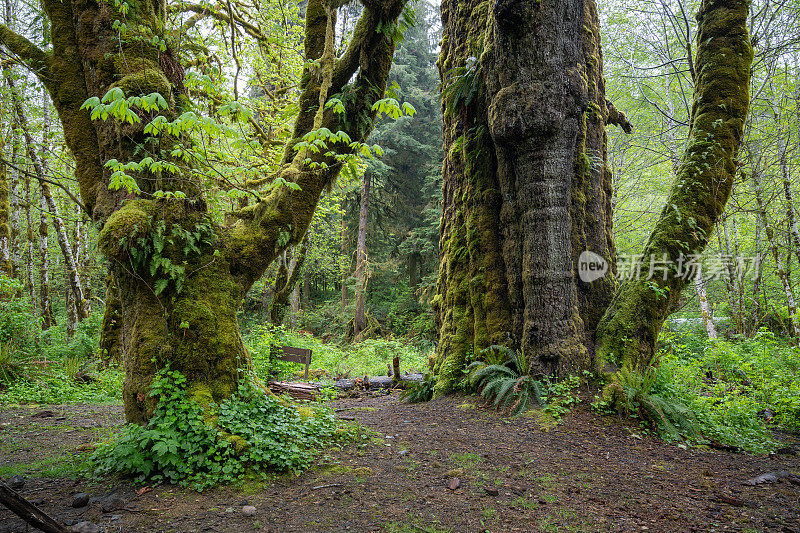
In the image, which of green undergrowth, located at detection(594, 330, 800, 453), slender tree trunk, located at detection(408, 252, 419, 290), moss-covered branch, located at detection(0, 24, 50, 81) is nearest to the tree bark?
moss-covered branch, located at detection(0, 24, 50, 81)

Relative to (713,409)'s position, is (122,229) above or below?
above

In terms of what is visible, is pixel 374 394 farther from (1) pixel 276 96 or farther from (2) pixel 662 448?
(1) pixel 276 96

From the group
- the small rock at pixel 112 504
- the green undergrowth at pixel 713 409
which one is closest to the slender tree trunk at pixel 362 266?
the green undergrowth at pixel 713 409

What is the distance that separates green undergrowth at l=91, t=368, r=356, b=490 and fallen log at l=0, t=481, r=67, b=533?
38.0 inches

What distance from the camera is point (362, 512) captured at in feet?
9.48

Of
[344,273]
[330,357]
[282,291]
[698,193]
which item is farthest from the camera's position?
[344,273]

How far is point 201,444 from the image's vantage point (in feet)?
11.1

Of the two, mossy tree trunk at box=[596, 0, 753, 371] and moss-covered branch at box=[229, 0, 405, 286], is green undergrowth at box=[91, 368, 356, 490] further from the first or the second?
mossy tree trunk at box=[596, 0, 753, 371]

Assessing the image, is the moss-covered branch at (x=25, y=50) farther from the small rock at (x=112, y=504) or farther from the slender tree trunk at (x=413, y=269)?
the slender tree trunk at (x=413, y=269)

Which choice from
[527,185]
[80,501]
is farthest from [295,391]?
[527,185]

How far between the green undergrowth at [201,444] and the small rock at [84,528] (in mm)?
658

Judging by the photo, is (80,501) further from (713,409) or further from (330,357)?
(330,357)

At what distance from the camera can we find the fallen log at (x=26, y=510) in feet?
6.40

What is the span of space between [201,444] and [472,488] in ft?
A: 7.62
